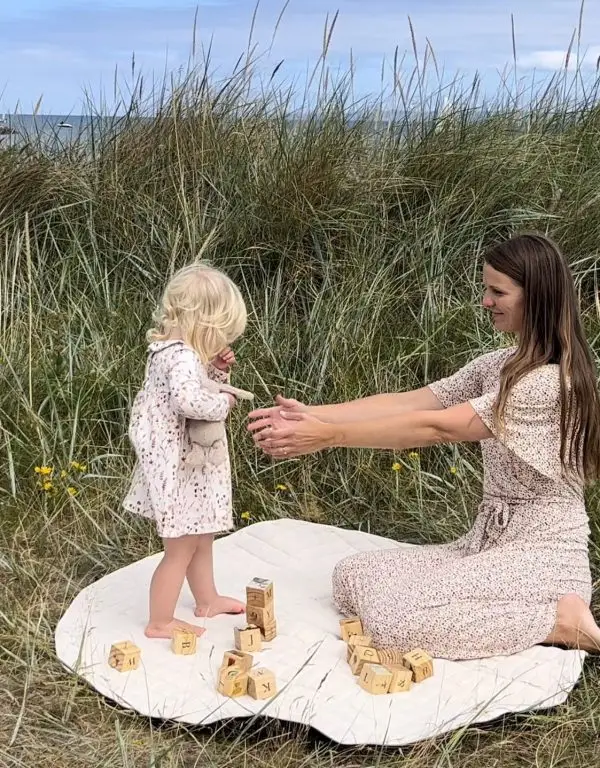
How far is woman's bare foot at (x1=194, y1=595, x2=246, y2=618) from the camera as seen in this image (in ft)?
8.94

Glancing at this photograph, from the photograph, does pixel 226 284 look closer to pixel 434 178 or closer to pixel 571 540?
pixel 571 540

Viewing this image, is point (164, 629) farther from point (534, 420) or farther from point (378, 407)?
point (534, 420)

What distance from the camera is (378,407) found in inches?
119

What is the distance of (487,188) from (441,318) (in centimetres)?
→ 90

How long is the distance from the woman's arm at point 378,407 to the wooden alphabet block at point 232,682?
0.96 meters

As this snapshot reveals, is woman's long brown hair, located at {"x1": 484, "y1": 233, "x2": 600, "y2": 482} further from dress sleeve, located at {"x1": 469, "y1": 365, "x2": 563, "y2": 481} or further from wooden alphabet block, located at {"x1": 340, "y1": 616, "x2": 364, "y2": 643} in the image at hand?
wooden alphabet block, located at {"x1": 340, "y1": 616, "x2": 364, "y2": 643}

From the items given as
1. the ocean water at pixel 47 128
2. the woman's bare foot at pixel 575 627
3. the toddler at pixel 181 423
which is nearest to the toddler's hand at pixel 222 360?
the toddler at pixel 181 423

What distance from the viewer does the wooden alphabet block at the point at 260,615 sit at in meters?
2.51

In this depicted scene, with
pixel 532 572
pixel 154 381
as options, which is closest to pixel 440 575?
pixel 532 572

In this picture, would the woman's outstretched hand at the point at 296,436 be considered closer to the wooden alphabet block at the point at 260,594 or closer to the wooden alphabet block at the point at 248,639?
the wooden alphabet block at the point at 260,594

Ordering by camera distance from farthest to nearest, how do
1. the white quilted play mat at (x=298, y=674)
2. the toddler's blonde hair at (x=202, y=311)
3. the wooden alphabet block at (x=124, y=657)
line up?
the toddler's blonde hair at (x=202, y=311)
the wooden alphabet block at (x=124, y=657)
the white quilted play mat at (x=298, y=674)

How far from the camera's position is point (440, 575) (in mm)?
2521

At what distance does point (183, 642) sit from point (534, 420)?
3.82ft

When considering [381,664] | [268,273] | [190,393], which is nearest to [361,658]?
[381,664]
